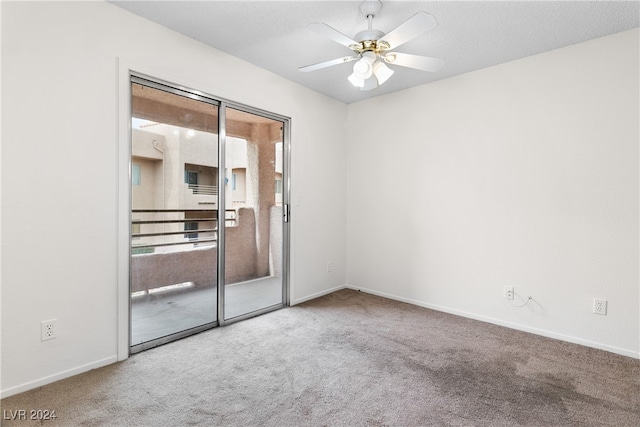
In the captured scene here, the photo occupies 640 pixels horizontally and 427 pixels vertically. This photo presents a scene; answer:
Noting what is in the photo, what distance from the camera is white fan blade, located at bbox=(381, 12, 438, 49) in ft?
5.99

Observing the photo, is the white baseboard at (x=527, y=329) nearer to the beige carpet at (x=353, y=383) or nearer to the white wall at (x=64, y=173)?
the beige carpet at (x=353, y=383)

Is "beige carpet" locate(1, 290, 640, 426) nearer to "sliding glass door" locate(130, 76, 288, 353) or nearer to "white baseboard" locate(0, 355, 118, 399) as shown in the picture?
"white baseboard" locate(0, 355, 118, 399)

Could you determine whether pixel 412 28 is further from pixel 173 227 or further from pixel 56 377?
pixel 56 377

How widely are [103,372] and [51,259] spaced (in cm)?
83

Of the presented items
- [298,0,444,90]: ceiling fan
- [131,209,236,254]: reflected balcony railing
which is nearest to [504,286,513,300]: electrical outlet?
[298,0,444,90]: ceiling fan

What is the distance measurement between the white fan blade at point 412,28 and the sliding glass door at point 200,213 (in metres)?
1.69

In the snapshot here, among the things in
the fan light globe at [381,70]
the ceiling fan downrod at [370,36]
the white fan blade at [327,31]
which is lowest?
the fan light globe at [381,70]

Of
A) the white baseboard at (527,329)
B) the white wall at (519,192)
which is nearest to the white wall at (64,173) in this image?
the white wall at (519,192)

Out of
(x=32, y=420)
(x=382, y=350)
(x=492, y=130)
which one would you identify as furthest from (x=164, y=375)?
(x=492, y=130)

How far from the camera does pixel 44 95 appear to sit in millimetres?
2018

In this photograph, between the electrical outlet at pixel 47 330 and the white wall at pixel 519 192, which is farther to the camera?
the white wall at pixel 519 192

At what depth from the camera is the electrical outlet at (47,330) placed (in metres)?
2.03

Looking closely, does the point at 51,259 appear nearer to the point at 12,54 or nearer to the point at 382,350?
the point at 12,54

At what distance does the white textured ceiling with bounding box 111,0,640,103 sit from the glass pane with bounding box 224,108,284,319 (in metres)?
0.73
